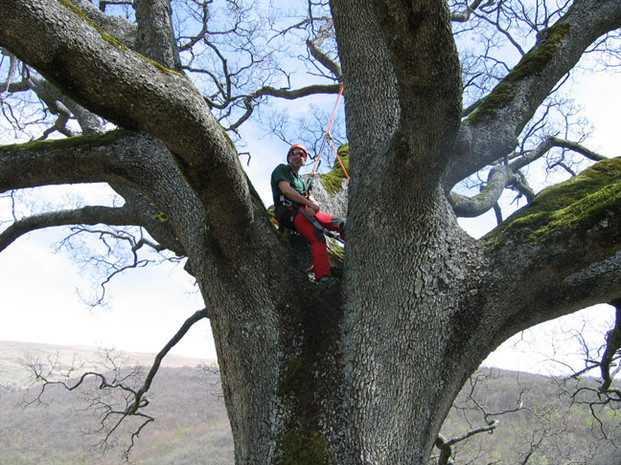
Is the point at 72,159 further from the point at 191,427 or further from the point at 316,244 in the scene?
the point at 191,427

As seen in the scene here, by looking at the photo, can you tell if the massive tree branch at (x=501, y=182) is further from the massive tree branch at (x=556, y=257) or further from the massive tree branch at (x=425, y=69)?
the massive tree branch at (x=425, y=69)

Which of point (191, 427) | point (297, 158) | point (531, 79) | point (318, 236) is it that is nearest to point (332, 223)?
point (318, 236)

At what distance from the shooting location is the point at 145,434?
109 feet

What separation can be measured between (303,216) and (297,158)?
67cm

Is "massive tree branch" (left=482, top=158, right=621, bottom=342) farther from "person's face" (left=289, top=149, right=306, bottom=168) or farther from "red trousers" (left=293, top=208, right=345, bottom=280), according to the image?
"person's face" (left=289, top=149, right=306, bottom=168)

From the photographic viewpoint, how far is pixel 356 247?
9.16 ft

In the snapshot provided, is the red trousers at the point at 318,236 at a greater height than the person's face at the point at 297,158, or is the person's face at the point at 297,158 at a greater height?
the person's face at the point at 297,158

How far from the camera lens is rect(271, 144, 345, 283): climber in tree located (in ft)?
10.4

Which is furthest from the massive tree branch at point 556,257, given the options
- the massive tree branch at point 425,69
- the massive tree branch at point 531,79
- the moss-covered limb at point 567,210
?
the massive tree branch at point 531,79

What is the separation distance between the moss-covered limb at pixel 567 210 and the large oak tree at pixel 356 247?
12 mm

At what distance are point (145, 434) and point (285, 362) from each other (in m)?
36.3

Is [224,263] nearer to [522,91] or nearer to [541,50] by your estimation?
[522,91]

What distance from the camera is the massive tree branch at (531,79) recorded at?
3.84m

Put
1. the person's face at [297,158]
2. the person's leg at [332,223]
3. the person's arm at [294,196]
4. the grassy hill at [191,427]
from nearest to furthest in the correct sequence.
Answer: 1. the person's arm at [294,196]
2. the person's leg at [332,223]
3. the person's face at [297,158]
4. the grassy hill at [191,427]
